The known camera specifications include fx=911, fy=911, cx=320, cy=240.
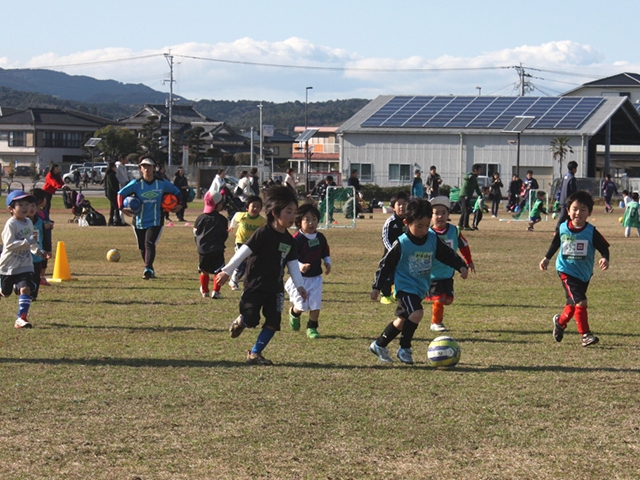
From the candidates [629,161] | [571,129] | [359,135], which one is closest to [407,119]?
[359,135]

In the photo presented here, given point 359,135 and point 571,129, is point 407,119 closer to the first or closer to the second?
point 359,135

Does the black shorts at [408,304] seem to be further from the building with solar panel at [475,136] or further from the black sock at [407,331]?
the building with solar panel at [475,136]

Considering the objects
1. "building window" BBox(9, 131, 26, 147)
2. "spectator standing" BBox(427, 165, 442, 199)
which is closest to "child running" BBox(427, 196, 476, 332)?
"spectator standing" BBox(427, 165, 442, 199)

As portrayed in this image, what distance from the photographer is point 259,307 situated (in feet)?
25.2

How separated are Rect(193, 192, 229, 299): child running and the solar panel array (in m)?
44.8

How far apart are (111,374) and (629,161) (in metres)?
90.0

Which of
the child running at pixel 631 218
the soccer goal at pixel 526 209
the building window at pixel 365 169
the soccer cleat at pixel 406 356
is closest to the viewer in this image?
the soccer cleat at pixel 406 356

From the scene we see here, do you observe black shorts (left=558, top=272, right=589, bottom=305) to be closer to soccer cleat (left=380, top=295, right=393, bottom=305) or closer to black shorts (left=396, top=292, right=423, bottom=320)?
black shorts (left=396, top=292, right=423, bottom=320)

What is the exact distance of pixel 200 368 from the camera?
7.66 m

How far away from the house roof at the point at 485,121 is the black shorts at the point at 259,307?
48692 millimetres

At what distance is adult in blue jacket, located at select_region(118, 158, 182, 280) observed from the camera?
1391 centimetres

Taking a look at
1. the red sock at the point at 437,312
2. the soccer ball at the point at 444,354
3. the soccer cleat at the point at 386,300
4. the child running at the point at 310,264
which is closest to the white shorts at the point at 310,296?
the child running at the point at 310,264

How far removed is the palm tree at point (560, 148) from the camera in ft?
176

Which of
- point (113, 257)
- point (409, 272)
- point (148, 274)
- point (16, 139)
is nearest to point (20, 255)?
point (409, 272)
